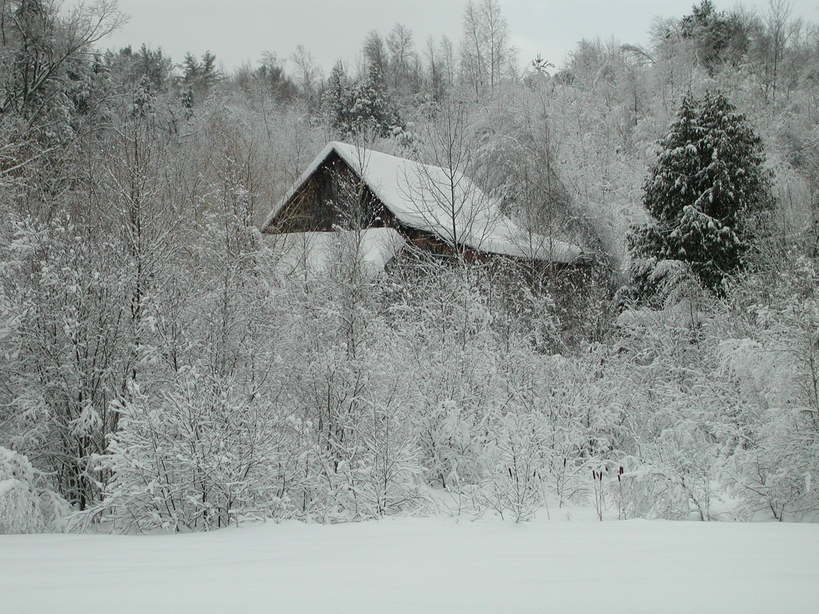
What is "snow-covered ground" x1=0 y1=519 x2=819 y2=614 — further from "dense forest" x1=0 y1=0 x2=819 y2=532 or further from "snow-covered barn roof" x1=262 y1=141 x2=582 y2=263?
"snow-covered barn roof" x1=262 y1=141 x2=582 y2=263

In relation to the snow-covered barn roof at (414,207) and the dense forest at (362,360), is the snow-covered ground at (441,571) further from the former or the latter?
the snow-covered barn roof at (414,207)

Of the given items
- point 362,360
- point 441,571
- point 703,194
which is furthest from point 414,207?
point 441,571

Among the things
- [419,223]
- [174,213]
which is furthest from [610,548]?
[419,223]

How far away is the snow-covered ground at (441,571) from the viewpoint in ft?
10.3

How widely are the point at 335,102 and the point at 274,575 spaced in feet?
130

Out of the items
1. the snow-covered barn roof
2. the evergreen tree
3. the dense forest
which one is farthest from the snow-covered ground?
the evergreen tree

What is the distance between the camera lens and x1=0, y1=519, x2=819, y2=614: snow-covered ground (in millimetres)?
3125

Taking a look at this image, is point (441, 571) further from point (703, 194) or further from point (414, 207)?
point (703, 194)

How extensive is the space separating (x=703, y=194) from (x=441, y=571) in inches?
665

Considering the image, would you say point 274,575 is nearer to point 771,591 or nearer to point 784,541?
point 771,591

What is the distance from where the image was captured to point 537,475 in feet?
23.9

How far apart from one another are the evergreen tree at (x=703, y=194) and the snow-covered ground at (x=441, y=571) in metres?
13.9

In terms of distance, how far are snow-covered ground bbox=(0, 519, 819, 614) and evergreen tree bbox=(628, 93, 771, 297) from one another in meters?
13.9

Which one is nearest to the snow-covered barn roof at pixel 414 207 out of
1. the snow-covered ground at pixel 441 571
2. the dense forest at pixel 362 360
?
the dense forest at pixel 362 360
